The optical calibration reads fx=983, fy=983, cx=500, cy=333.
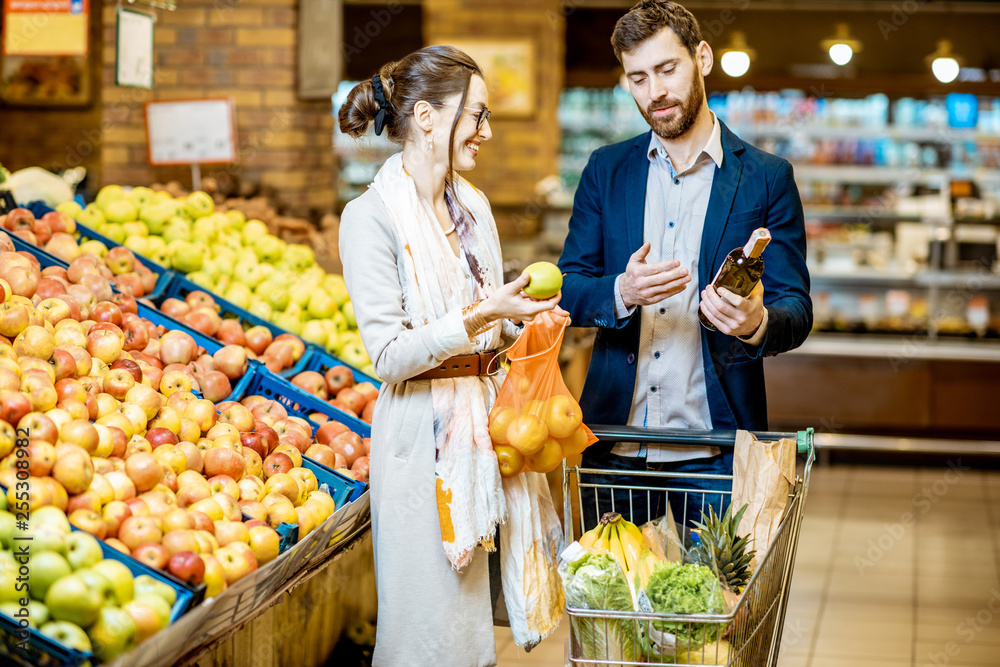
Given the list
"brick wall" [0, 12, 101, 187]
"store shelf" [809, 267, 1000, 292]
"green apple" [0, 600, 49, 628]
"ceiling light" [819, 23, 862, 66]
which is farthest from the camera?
"brick wall" [0, 12, 101, 187]

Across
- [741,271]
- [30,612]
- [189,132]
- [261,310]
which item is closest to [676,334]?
[741,271]

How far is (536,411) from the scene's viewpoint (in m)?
1.90

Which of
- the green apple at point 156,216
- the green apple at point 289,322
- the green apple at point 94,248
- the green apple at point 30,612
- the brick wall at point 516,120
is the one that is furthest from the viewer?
the brick wall at point 516,120

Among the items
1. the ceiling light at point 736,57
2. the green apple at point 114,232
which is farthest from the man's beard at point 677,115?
the ceiling light at point 736,57

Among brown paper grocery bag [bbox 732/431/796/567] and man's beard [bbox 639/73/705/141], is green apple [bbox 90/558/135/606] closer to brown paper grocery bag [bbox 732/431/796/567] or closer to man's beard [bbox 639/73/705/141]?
brown paper grocery bag [bbox 732/431/796/567]

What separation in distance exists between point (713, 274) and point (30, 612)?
4.84 feet

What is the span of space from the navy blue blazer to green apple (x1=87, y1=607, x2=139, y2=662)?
1104 millimetres

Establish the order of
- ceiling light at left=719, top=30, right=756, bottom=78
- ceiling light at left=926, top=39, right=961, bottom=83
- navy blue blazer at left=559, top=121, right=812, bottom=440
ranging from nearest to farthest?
navy blue blazer at left=559, top=121, right=812, bottom=440
ceiling light at left=926, top=39, right=961, bottom=83
ceiling light at left=719, top=30, right=756, bottom=78

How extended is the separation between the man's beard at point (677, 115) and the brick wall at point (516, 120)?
547 cm

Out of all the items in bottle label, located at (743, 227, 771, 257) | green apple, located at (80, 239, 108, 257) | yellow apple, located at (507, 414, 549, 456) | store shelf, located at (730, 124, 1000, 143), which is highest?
store shelf, located at (730, 124, 1000, 143)

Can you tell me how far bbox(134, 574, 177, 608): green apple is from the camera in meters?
1.62

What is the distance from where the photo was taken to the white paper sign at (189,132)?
172 inches

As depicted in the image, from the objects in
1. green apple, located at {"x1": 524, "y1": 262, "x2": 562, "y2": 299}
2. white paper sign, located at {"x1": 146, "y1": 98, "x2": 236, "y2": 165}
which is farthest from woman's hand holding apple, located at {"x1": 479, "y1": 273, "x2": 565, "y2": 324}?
white paper sign, located at {"x1": 146, "y1": 98, "x2": 236, "y2": 165}

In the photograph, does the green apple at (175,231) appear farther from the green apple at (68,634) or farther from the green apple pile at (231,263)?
the green apple at (68,634)
